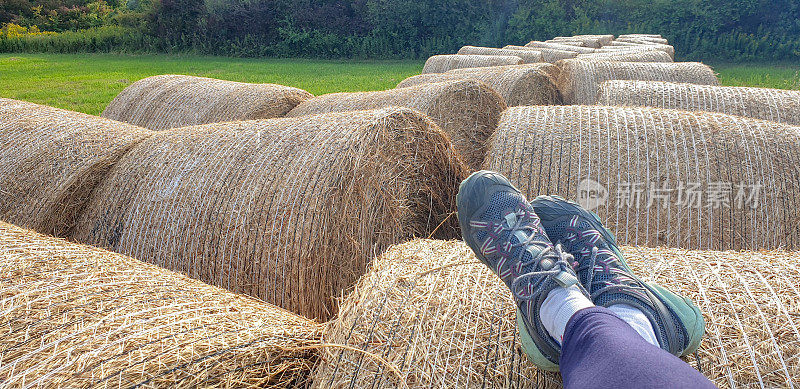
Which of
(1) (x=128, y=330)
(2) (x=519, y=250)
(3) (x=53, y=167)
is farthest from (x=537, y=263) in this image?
(3) (x=53, y=167)

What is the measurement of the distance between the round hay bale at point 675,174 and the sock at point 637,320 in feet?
5.02

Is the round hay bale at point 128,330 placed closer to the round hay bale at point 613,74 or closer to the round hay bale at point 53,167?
the round hay bale at point 53,167

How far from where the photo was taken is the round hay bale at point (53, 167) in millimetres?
3334

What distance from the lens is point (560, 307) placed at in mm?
1458

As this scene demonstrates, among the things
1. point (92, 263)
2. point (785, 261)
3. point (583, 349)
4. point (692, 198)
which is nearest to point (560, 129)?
point (692, 198)

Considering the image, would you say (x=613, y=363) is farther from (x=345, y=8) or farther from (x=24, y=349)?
(x=345, y=8)

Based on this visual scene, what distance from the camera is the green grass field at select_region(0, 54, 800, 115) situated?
40.2ft

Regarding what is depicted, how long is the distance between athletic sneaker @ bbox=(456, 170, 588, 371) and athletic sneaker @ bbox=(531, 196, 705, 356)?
0.27ft

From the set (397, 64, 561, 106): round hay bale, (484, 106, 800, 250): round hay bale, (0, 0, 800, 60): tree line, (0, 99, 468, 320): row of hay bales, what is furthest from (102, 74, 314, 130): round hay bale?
(0, 0, 800, 60): tree line

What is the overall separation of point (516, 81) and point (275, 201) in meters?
4.19

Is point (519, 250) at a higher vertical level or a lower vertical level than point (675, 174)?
higher

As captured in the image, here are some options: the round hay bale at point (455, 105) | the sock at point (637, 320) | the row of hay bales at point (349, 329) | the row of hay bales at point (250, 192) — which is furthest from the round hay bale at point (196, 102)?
the sock at point (637, 320)

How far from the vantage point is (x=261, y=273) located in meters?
2.75

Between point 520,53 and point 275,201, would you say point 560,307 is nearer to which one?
point 275,201
